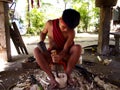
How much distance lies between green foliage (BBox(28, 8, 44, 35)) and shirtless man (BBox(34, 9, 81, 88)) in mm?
7619

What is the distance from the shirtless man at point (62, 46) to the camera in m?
3.05

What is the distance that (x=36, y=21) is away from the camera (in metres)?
11.0

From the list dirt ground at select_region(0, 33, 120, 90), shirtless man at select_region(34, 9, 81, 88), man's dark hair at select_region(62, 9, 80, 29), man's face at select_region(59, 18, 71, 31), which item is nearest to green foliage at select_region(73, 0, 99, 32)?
dirt ground at select_region(0, 33, 120, 90)

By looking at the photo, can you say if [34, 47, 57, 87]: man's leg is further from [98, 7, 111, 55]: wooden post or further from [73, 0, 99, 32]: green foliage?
[73, 0, 99, 32]: green foliage

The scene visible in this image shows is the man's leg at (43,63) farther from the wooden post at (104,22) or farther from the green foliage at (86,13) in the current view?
the green foliage at (86,13)

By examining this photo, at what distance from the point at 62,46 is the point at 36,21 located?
773 cm

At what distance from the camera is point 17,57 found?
585cm

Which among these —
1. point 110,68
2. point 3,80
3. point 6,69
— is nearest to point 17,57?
point 6,69

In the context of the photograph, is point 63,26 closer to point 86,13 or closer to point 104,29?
point 104,29

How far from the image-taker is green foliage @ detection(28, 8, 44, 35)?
432 inches

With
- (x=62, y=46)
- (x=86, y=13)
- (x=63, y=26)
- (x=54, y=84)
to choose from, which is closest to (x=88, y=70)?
(x=62, y=46)

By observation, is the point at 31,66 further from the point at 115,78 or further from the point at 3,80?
the point at 115,78

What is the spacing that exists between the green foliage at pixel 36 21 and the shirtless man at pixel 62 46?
762cm

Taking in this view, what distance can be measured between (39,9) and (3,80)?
8.08 metres
